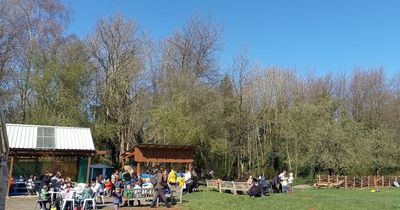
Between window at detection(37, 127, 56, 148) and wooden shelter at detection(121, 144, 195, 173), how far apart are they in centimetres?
510

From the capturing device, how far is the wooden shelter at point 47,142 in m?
22.6

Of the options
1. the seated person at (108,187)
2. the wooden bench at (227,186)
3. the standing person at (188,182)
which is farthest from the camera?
the wooden bench at (227,186)

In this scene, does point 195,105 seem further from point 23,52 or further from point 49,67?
point 23,52

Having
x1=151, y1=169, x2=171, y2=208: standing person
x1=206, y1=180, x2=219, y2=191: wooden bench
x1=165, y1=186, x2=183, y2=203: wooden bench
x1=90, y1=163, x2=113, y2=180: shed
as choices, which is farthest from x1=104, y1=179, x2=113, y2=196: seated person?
x1=90, y1=163, x2=113, y2=180: shed

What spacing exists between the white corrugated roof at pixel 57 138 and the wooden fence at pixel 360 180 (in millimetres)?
20665

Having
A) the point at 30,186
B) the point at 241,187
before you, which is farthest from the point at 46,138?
the point at 241,187

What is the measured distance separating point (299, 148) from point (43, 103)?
2481 cm

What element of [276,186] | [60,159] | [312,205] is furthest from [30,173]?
[312,205]

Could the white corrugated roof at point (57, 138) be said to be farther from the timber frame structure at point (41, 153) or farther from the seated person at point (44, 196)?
the seated person at point (44, 196)

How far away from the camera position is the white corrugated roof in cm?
2287

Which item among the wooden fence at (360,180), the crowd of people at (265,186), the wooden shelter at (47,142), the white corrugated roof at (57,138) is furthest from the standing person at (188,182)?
the wooden fence at (360,180)

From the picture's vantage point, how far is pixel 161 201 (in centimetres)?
1916

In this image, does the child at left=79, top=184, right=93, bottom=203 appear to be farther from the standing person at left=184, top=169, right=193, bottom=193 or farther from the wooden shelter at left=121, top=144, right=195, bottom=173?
the wooden shelter at left=121, top=144, right=195, bottom=173

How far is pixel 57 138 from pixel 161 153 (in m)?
6.40
